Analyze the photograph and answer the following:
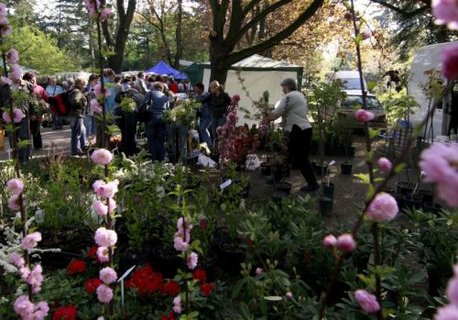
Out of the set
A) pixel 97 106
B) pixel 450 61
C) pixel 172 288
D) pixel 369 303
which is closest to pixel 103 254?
pixel 97 106

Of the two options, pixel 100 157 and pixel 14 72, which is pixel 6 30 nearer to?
pixel 14 72

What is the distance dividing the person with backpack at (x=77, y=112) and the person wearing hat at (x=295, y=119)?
4.03 m

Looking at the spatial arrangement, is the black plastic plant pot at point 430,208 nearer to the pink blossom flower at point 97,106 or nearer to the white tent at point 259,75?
the pink blossom flower at point 97,106

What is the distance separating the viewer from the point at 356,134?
1440 centimetres

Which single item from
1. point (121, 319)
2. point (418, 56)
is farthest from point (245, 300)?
point (418, 56)

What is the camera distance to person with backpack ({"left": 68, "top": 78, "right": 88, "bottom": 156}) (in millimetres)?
8805

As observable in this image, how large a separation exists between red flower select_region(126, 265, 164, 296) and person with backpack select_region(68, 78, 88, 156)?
20.2 feet

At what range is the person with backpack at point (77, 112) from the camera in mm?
8805

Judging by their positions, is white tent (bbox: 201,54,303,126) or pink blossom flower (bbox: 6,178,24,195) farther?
white tent (bbox: 201,54,303,126)

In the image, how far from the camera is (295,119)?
264 inches

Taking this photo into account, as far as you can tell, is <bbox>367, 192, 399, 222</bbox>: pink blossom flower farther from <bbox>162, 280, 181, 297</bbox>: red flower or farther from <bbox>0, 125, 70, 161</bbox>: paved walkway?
<bbox>0, 125, 70, 161</bbox>: paved walkway

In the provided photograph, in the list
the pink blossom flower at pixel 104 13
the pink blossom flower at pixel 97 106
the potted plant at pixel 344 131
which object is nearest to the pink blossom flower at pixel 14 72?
the pink blossom flower at pixel 97 106

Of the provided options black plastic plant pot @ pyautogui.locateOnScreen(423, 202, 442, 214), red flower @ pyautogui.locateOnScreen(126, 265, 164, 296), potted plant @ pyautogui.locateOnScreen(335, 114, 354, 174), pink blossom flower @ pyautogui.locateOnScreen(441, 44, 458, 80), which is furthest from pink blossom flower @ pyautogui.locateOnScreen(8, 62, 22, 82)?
potted plant @ pyautogui.locateOnScreen(335, 114, 354, 174)

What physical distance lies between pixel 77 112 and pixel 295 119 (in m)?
4.43
